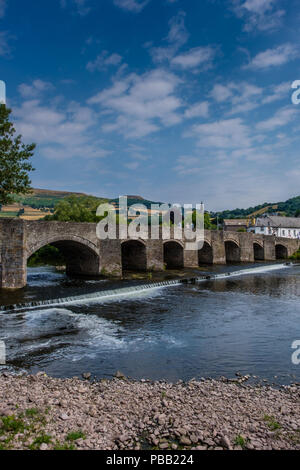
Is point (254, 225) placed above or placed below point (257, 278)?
above

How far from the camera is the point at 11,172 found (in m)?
20.3

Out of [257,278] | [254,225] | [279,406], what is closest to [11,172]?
[279,406]

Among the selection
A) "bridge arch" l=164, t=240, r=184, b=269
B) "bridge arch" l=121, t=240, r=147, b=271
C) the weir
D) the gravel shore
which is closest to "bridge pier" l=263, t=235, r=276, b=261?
"bridge arch" l=164, t=240, r=184, b=269

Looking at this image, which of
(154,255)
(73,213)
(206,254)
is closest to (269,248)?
(206,254)

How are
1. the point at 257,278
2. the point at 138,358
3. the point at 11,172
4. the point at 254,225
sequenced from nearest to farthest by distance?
the point at 138,358
the point at 11,172
the point at 257,278
the point at 254,225

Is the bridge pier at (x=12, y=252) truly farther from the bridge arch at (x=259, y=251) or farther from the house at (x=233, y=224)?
the house at (x=233, y=224)

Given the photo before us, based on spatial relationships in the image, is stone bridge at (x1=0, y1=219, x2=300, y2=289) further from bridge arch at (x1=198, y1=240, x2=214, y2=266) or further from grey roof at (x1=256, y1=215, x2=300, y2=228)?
grey roof at (x1=256, y1=215, x2=300, y2=228)

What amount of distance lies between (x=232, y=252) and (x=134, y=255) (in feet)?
58.1

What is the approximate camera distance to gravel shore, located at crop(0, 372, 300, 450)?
5.15m

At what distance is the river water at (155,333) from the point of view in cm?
880
